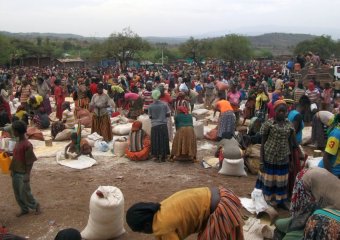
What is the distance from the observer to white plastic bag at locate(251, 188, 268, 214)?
5118mm

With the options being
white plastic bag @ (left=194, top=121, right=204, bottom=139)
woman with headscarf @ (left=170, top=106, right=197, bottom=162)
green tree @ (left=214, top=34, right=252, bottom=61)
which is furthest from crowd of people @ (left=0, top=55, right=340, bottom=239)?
green tree @ (left=214, top=34, right=252, bottom=61)

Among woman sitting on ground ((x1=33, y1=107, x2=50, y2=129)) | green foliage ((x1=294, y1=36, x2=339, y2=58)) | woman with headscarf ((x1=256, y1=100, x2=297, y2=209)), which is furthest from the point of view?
green foliage ((x1=294, y1=36, x2=339, y2=58))

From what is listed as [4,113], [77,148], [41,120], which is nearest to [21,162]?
[77,148]

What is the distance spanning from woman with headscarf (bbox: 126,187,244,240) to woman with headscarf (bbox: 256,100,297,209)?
7.68 feet

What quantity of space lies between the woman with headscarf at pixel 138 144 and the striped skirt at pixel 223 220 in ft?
15.9

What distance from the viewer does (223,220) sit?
276 centimetres

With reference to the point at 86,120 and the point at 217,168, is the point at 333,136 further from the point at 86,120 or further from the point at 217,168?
the point at 86,120

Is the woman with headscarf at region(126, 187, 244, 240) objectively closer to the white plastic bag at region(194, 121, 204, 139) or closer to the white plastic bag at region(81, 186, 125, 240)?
the white plastic bag at region(81, 186, 125, 240)

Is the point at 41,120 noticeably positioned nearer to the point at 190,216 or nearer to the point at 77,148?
the point at 77,148

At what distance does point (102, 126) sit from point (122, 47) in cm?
2697

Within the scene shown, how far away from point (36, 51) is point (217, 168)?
4172 centimetres

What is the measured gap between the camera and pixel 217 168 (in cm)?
714

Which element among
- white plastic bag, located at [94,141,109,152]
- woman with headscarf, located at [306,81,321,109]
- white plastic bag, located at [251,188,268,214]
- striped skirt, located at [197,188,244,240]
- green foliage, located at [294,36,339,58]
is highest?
green foliage, located at [294,36,339,58]

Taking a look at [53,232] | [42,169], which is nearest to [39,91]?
[42,169]
